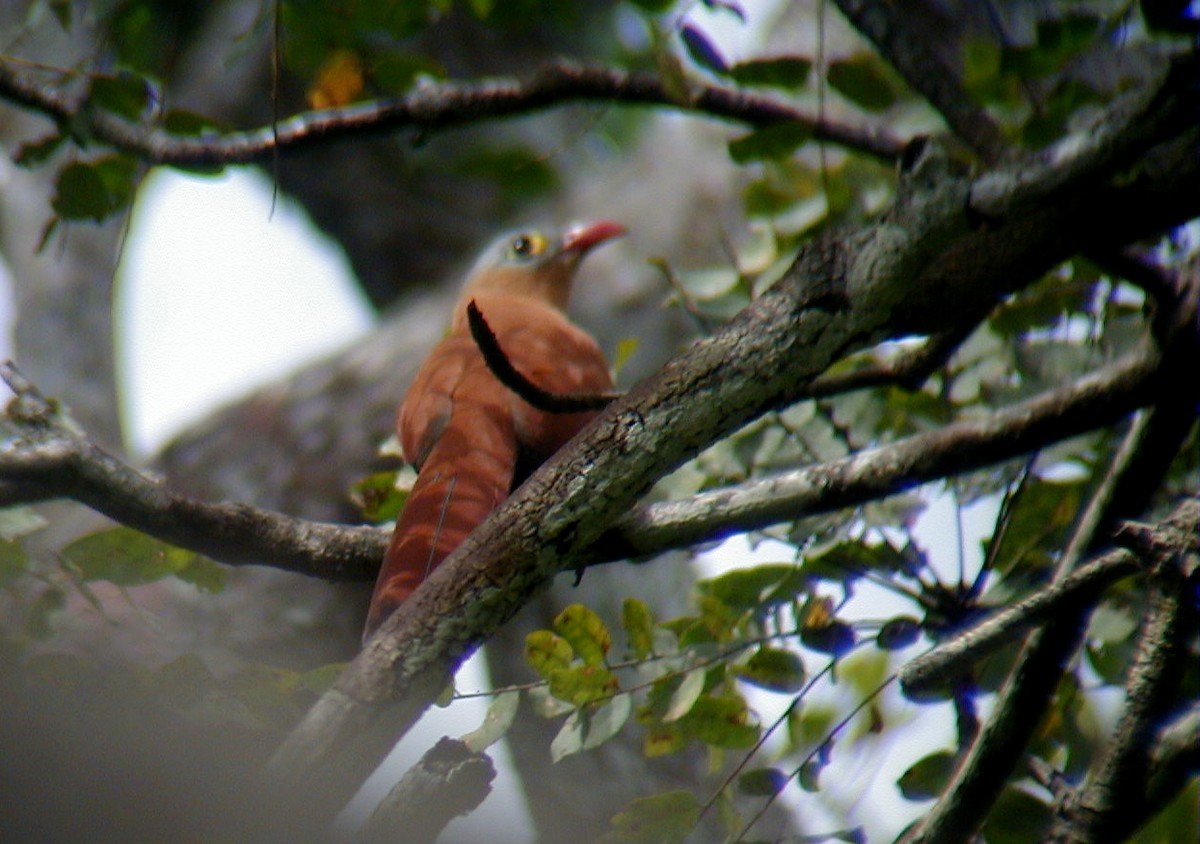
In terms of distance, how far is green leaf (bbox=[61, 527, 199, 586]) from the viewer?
2.56 m

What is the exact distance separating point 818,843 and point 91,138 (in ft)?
8.11

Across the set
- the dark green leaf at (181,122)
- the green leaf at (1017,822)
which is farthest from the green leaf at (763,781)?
the dark green leaf at (181,122)

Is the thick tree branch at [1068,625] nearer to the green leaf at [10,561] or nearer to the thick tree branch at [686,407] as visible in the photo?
the thick tree branch at [686,407]

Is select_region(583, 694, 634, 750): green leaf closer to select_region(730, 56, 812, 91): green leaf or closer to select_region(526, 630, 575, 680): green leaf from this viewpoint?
select_region(526, 630, 575, 680): green leaf

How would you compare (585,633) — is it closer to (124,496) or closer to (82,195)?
(124,496)

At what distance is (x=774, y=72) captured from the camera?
3037mm

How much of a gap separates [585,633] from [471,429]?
3.15 ft

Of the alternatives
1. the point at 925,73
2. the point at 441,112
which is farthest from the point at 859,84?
the point at 441,112

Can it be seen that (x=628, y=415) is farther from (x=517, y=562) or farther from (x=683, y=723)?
(x=683, y=723)

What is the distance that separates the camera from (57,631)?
275cm

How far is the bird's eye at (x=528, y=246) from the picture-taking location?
223 inches

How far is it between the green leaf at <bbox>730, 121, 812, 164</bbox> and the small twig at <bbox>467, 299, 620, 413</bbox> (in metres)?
0.92

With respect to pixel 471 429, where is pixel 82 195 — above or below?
above

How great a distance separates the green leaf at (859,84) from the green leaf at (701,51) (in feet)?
0.91
